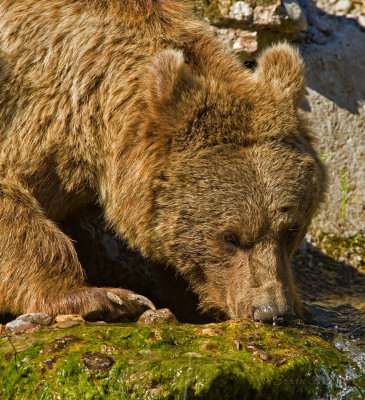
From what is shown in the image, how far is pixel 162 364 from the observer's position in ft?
12.7

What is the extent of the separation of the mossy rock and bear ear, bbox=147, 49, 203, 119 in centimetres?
166

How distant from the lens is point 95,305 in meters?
4.90

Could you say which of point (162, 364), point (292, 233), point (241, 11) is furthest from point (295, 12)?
point (162, 364)

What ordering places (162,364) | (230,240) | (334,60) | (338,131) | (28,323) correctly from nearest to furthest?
(162,364) < (28,323) < (230,240) < (338,131) < (334,60)

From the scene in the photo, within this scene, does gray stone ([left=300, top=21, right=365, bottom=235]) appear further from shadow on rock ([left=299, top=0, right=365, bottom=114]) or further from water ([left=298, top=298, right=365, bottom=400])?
water ([left=298, top=298, right=365, bottom=400])

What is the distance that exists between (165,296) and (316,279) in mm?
2374

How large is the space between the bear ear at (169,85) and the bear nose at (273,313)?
4.99ft

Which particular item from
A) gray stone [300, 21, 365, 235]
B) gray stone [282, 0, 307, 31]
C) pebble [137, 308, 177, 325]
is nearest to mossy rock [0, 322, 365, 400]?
pebble [137, 308, 177, 325]

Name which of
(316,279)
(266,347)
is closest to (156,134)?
(266,347)

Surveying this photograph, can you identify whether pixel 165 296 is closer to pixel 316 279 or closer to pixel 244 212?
pixel 244 212

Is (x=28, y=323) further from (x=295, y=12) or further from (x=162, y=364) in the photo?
(x=295, y=12)

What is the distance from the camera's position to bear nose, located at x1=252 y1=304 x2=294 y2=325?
497 centimetres

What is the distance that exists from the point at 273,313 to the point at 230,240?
62cm

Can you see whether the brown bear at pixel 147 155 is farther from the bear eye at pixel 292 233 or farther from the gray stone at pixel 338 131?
the gray stone at pixel 338 131
